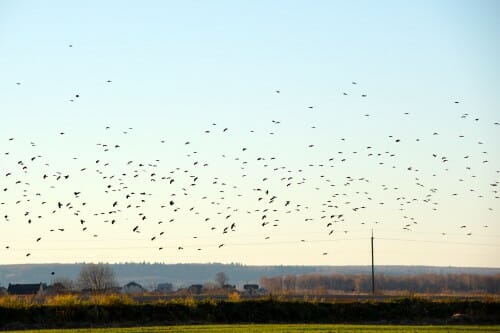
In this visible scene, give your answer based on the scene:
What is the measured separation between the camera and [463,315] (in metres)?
76.9

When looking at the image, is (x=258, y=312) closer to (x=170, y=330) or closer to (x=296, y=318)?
(x=296, y=318)

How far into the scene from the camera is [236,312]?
8038cm

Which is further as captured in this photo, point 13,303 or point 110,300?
point 110,300

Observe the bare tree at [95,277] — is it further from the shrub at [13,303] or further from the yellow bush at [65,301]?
the yellow bush at [65,301]

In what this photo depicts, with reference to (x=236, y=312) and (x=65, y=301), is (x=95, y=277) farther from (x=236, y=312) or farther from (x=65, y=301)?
(x=236, y=312)

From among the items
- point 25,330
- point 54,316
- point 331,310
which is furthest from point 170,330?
point 331,310

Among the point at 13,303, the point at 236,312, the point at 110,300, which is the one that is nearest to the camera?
the point at 13,303

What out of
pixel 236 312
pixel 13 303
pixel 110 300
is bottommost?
pixel 236 312

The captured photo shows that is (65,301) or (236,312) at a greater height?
(65,301)

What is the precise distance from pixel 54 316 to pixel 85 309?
2351 mm

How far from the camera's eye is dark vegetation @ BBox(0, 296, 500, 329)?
7544cm

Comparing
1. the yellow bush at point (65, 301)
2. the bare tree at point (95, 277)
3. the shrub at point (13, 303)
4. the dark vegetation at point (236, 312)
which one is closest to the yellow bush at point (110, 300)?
the dark vegetation at point (236, 312)

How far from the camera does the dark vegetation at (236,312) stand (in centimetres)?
7544

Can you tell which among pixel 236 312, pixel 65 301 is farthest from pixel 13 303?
pixel 236 312
